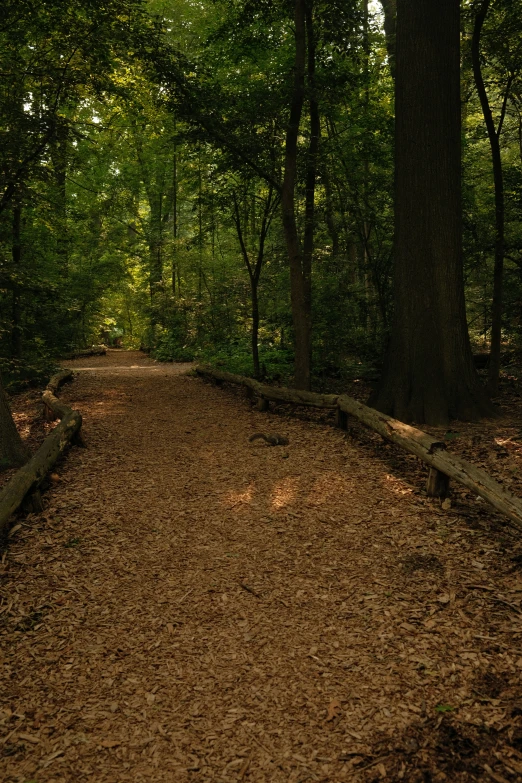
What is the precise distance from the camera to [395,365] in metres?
7.74

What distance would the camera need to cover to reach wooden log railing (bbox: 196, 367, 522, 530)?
419 centimetres

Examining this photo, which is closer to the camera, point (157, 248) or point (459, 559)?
point (459, 559)

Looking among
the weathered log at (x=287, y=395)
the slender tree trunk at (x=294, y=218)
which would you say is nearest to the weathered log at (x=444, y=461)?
the weathered log at (x=287, y=395)

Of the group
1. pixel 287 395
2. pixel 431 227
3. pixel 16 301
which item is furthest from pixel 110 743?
pixel 16 301

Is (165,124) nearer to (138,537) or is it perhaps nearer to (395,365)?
(395,365)

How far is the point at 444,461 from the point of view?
495 cm

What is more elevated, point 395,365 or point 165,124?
point 165,124

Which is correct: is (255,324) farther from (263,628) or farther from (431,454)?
(263,628)

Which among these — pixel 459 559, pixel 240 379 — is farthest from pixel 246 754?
pixel 240 379

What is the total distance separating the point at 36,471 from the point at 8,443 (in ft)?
4.28

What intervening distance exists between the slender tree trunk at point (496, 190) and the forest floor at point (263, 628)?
322cm

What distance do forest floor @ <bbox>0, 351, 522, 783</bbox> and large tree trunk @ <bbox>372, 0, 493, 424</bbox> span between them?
4.48ft

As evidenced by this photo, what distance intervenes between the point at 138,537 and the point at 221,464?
6.36 ft

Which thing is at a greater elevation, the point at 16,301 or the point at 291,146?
the point at 291,146
